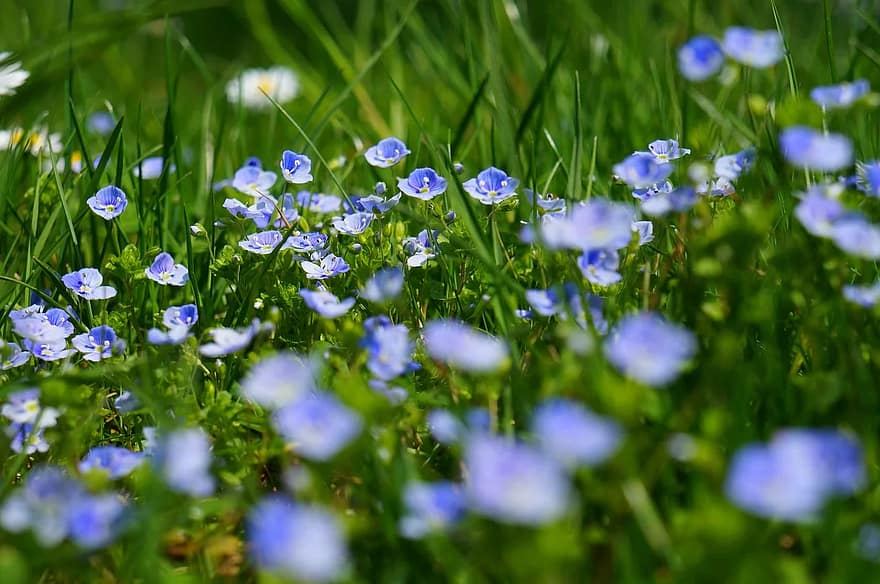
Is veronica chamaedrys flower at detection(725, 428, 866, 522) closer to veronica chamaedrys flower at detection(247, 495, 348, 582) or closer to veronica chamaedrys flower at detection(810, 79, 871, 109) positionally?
veronica chamaedrys flower at detection(247, 495, 348, 582)

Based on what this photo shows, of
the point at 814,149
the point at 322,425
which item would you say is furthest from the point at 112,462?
the point at 814,149

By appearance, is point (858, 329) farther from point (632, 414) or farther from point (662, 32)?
point (662, 32)

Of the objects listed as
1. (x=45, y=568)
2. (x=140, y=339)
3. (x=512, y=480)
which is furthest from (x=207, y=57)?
(x=512, y=480)

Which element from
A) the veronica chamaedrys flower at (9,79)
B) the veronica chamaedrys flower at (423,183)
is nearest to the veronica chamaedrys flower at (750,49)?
the veronica chamaedrys flower at (423,183)

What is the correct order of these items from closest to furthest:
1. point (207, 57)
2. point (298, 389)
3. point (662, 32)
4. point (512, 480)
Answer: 1. point (512, 480)
2. point (298, 389)
3. point (662, 32)
4. point (207, 57)

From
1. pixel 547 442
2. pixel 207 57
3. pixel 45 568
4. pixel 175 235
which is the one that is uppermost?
pixel 547 442

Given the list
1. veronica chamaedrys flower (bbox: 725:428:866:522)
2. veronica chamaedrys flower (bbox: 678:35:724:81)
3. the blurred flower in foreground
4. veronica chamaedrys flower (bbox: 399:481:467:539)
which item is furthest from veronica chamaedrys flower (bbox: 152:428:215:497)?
the blurred flower in foreground

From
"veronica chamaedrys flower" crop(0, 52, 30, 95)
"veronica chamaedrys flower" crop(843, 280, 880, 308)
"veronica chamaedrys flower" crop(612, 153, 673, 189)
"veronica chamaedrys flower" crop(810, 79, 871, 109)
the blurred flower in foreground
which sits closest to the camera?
"veronica chamaedrys flower" crop(843, 280, 880, 308)
